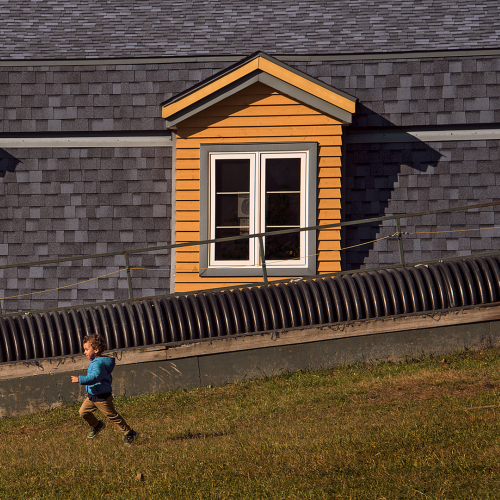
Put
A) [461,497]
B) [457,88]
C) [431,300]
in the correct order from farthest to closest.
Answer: [457,88], [431,300], [461,497]

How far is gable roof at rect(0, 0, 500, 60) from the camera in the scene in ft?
37.8

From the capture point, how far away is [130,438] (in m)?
6.10

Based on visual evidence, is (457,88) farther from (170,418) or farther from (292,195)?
(170,418)

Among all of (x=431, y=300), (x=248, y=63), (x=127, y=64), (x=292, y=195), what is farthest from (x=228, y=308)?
(x=127, y=64)

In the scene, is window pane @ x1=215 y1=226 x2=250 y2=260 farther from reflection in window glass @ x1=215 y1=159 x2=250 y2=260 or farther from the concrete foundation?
the concrete foundation

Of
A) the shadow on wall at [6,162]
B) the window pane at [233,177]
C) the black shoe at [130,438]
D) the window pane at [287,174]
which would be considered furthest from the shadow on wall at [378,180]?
the shadow on wall at [6,162]

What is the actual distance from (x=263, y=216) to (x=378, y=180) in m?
2.11

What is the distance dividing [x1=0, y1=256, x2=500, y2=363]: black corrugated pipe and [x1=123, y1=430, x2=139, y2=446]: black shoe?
1.96m

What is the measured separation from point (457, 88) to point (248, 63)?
355 cm

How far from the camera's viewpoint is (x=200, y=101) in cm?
1002

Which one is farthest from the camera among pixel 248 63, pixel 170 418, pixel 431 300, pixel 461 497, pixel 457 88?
pixel 457 88

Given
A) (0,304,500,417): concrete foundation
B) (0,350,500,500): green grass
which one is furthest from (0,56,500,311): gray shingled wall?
(0,350,500,500): green grass

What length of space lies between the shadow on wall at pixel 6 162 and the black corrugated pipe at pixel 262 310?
3.72 meters

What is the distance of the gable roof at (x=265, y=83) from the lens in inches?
384
